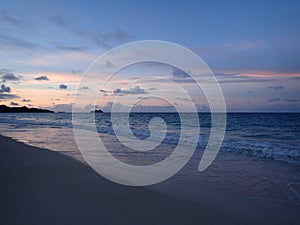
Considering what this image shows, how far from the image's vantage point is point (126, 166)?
8.83 m

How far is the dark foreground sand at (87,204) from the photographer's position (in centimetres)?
411

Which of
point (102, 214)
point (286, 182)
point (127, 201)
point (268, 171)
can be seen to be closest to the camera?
point (102, 214)

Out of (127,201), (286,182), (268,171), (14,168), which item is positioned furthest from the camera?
(268,171)

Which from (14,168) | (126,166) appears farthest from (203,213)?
(14,168)

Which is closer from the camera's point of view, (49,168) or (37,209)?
(37,209)

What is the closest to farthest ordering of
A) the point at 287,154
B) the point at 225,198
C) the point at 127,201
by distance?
the point at 127,201
the point at 225,198
the point at 287,154

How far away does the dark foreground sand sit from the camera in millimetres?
4105

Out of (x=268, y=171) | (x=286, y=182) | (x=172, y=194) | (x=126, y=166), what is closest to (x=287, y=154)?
(x=268, y=171)

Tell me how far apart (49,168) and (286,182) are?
6795 millimetres

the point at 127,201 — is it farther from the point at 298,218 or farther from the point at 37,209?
the point at 298,218

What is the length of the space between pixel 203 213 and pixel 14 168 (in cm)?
586

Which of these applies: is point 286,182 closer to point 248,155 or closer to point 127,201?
point 127,201

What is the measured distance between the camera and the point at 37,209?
439 cm

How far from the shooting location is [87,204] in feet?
15.5
